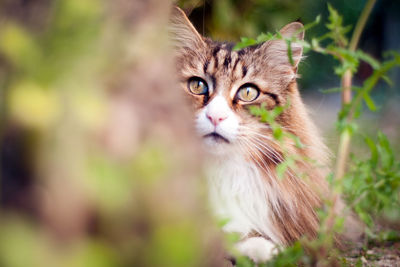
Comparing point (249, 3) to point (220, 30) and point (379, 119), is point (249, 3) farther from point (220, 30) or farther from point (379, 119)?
point (379, 119)

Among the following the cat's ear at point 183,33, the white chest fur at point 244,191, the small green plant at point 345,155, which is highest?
the cat's ear at point 183,33

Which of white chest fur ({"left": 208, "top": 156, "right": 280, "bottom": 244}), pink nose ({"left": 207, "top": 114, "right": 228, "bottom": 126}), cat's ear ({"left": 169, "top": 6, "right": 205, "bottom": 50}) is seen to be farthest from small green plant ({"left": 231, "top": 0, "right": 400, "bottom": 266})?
cat's ear ({"left": 169, "top": 6, "right": 205, "bottom": 50})

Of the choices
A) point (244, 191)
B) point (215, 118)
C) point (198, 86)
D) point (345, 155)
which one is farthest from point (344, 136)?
point (198, 86)

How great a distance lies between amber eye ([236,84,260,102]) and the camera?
2240 millimetres

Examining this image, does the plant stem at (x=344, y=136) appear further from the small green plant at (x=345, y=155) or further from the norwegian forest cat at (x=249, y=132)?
the norwegian forest cat at (x=249, y=132)

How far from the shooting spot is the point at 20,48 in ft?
2.89

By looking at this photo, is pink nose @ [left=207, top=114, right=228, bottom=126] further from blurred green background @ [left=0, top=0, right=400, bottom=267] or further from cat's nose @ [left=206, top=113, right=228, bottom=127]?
blurred green background @ [left=0, top=0, right=400, bottom=267]

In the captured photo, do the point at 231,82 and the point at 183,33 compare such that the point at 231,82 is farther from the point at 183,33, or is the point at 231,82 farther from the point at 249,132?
the point at 183,33

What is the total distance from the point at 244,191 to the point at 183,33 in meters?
0.92

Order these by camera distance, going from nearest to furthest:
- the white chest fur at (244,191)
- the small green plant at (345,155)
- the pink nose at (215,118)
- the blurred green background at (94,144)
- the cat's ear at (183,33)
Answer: the blurred green background at (94,144)
the small green plant at (345,155)
the pink nose at (215,118)
the white chest fur at (244,191)
the cat's ear at (183,33)

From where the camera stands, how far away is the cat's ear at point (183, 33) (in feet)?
7.73

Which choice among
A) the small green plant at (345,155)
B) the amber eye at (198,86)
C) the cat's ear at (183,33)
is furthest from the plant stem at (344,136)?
the cat's ear at (183,33)

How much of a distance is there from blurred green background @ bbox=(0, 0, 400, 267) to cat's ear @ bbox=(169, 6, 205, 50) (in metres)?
1.26

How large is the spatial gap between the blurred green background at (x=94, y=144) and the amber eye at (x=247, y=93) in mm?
1153
